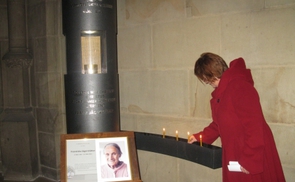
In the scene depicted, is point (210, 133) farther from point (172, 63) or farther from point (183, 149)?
point (172, 63)

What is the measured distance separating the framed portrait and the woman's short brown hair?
0.78 m

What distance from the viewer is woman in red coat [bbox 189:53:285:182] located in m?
1.87

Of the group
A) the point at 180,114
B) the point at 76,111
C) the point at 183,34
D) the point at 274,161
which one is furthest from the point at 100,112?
the point at 274,161

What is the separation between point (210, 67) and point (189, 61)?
2.75 feet

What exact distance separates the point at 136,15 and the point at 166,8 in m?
0.40

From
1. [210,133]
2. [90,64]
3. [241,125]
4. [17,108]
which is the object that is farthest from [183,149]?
[17,108]

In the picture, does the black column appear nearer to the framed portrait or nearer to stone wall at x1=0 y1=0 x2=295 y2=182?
the framed portrait

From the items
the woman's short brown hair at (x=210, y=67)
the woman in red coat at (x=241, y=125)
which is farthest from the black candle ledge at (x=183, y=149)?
the woman's short brown hair at (x=210, y=67)

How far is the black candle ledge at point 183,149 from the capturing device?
7.88 feet

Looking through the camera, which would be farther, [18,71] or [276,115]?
[18,71]

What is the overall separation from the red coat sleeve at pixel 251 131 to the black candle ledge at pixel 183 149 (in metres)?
0.47

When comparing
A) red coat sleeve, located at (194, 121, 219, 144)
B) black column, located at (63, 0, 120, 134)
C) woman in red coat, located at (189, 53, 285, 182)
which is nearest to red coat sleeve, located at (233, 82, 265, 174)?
woman in red coat, located at (189, 53, 285, 182)

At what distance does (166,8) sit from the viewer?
3070 millimetres

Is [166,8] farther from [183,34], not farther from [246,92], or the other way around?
[246,92]
